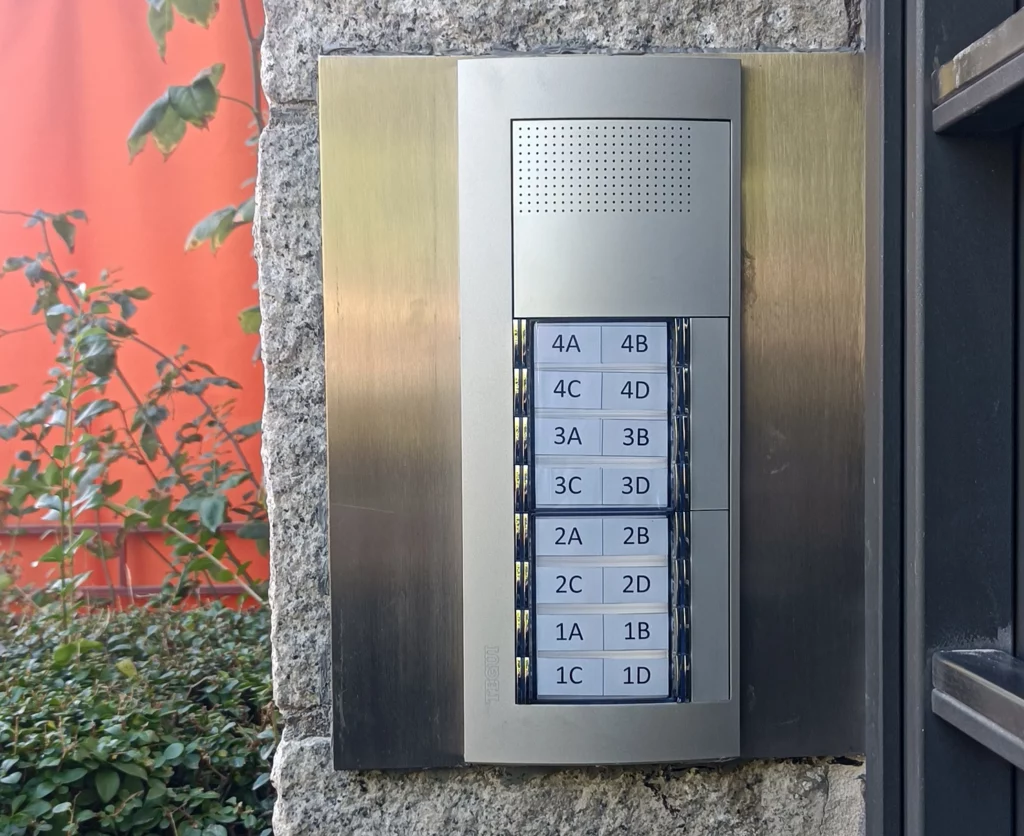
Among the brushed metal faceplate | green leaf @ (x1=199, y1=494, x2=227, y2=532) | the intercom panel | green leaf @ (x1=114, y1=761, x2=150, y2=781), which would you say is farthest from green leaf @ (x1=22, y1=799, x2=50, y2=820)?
the intercom panel

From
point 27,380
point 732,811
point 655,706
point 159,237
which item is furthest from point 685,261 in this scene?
point 27,380

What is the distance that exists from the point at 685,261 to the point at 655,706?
55cm

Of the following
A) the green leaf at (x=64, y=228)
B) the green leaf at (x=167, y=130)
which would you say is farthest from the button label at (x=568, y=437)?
the green leaf at (x=64, y=228)

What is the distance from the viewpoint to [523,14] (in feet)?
3.85

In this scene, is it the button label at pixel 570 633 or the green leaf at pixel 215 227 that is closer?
the button label at pixel 570 633

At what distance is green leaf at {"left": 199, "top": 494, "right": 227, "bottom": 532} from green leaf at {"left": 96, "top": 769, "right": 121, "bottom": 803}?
579mm

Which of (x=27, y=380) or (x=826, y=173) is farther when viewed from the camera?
(x=27, y=380)

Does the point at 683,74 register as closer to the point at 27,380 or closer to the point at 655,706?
the point at 655,706

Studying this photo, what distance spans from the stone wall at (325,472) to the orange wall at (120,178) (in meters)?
1.94

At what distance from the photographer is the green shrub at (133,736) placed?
5.54ft

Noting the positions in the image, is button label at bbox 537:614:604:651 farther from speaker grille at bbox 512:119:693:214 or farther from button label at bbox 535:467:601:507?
speaker grille at bbox 512:119:693:214

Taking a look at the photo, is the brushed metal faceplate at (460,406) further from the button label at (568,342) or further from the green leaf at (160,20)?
the green leaf at (160,20)

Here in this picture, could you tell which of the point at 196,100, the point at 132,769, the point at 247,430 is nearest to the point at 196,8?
the point at 196,100

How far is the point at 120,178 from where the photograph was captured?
3104 mm
